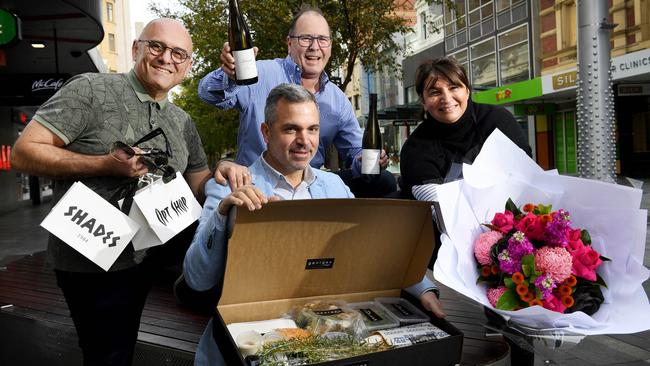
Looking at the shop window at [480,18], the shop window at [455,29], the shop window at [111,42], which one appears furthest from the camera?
the shop window at [111,42]

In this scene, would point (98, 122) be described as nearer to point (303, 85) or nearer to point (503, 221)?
point (303, 85)

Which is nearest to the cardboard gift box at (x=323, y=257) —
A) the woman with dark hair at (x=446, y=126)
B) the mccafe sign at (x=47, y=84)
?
the woman with dark hair at (x=446, y=126)

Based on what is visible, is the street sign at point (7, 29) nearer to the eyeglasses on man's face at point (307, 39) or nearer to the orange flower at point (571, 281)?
the eyeglasses on man's face at point (307, 39)

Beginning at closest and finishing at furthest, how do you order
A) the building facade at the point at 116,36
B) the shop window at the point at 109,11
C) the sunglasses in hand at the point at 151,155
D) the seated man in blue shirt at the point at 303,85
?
the sunglasses in hand at the point at 151,155
the seated man in blue shirt at the point at 303,85
the building facade at the point at 116,36
the shop window at the point at 109,11

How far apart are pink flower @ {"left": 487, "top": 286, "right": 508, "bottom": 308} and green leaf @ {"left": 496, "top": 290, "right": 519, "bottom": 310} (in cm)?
1

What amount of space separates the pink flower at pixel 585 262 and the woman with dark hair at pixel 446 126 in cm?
94

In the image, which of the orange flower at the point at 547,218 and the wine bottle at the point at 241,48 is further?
the wine bottle at the point at 241,48

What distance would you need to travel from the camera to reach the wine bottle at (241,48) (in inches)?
93.3

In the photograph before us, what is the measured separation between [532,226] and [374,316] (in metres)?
0.50

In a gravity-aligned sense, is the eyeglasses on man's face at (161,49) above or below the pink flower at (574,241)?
above

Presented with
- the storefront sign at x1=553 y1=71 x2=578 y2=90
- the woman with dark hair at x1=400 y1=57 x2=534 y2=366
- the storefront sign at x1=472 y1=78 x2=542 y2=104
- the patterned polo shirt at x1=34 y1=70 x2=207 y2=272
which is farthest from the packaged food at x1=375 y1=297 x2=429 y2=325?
the storefront sign at x1=472 y1=78 x2=542 y2=104

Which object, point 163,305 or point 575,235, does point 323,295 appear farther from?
point 163,305

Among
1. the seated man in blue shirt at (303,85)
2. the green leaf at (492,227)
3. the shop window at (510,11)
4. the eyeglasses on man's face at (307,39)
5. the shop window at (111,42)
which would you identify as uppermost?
the shop window at (111,42)

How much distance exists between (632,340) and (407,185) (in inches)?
108
